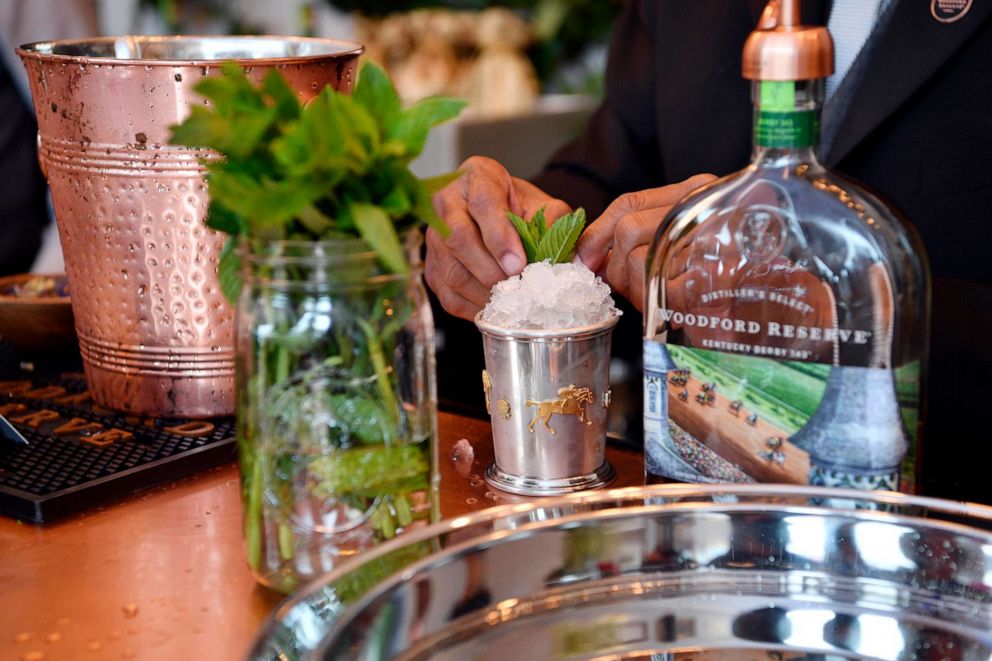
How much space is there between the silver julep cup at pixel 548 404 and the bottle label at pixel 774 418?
61mm

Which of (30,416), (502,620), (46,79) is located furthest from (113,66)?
(502,620)

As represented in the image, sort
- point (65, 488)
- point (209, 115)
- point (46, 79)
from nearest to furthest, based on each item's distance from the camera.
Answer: point (209, 115)
point (65, 488)
point (46, 79)

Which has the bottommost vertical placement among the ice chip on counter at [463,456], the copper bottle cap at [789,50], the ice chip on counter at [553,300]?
the ice chip on counter at [463,456]

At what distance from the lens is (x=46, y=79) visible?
3.06 ft

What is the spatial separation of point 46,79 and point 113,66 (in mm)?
81

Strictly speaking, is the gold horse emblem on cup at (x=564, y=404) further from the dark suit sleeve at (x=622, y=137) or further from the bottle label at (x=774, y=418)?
the dark suit sleeve at (x=622, y=137)

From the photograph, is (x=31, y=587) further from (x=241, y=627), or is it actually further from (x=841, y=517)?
(x=841, y=517)

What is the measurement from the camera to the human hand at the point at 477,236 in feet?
2.80

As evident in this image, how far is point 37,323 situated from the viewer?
43.5 inches

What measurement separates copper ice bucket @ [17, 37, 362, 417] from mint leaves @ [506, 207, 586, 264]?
8.5 inches

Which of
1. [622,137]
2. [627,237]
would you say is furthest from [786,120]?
[622,137]

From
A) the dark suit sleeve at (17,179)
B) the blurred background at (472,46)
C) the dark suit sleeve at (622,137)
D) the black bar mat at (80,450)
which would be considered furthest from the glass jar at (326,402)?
the blurred background at (472,46)

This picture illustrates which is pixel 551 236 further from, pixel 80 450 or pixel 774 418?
pixel 80 450

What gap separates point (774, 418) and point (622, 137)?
3.30 feet
